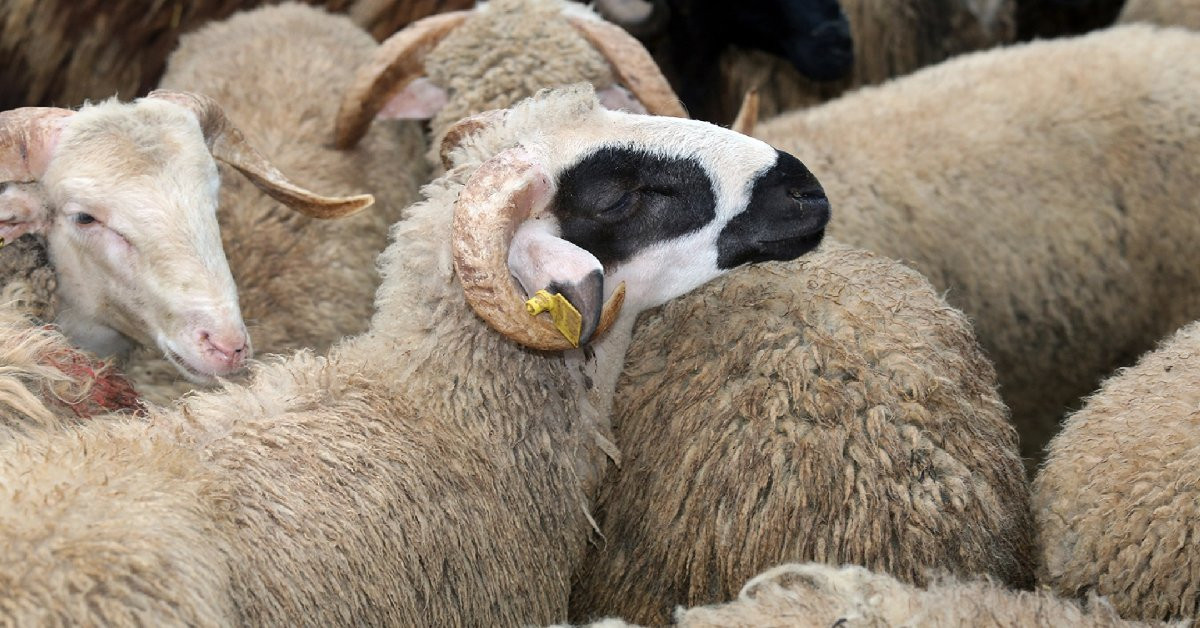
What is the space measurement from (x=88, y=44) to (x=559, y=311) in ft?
11.1

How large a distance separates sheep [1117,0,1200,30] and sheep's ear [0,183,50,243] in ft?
15.6

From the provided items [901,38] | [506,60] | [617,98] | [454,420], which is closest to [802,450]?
[454,420]

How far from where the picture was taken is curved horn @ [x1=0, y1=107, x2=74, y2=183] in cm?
298

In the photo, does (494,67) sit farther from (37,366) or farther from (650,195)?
(37,366)

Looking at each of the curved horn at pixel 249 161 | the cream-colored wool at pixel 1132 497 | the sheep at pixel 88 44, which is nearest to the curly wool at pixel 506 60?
the curved horn at pixel 249 161

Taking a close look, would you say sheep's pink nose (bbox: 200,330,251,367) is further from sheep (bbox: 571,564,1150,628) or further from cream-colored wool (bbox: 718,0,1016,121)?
cream-colored wool (bbox: 718,0,1016,121)

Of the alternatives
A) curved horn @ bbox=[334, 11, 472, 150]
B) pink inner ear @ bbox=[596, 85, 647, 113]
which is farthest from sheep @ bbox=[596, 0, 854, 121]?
curved horn @ bbox=[334, 11, 472, 150]

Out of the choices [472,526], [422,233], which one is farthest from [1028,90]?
[472,526]

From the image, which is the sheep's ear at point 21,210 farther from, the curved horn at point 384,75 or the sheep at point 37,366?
the curved horn at point 384,75

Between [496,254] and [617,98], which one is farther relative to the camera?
[617,98]

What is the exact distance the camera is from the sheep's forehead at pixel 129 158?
298 centimetres

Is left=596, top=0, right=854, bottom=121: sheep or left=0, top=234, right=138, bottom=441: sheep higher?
left=0, top=234, right=138, bottom=441: sheep

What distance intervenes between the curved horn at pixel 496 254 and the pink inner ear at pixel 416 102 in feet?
5.37

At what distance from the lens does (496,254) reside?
91.7 inches
